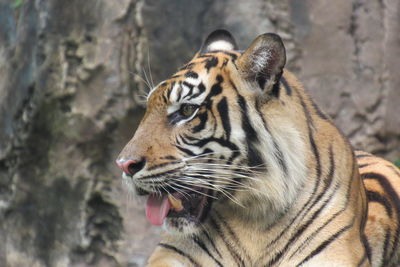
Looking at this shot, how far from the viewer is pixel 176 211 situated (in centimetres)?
318

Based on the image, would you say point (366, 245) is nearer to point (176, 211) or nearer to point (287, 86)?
point (287, 86)

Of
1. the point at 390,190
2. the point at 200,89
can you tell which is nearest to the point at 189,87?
the point at 200,89

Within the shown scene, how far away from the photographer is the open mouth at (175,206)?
3145mm

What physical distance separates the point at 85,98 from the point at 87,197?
29.4 inches

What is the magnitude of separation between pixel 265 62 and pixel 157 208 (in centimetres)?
79

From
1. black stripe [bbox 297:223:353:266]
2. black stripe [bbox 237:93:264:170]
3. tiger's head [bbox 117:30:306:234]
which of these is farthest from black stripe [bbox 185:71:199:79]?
black stripe [bbox 297:223:353:266]

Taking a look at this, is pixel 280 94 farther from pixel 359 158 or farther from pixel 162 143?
pixel 359 158

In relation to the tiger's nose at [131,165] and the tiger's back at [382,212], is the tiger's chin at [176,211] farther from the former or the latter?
the tiger's back at [382,212]

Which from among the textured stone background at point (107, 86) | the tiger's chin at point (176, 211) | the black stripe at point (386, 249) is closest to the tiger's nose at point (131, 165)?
the tiger's chin at point (176, 211)

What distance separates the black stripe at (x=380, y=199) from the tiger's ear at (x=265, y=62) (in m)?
1.07

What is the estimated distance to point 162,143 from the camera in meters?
3.09

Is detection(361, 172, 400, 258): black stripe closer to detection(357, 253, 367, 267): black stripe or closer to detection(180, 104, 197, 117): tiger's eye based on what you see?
detection(357, 253, 367, 267): black stripe

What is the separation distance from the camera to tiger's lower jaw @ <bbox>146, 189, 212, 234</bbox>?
3146mm

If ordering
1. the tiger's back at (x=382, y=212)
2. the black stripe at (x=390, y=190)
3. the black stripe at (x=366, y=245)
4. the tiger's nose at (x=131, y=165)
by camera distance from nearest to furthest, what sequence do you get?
1. the tiger's nose at (x=131, y=165)
2. the black stripe at (x=366, y=245)
3. the tiger's back at (x=382, y=212)
4. the black stripe at (x=390, y=190)
